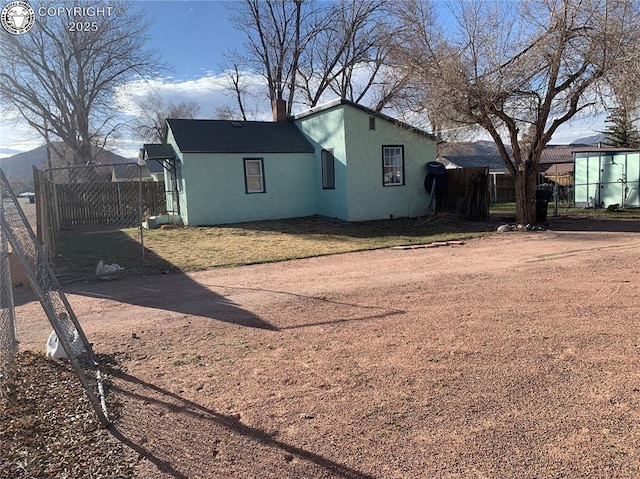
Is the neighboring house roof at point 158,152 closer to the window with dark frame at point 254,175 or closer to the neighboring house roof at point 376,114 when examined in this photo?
the window with dark frame at point 254,175

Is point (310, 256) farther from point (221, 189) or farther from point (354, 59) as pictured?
point (354, 59)

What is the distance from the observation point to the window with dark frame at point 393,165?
17047mm

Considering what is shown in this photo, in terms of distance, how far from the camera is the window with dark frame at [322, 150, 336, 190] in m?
17.8

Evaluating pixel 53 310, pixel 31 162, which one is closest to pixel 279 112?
pixel 53 310

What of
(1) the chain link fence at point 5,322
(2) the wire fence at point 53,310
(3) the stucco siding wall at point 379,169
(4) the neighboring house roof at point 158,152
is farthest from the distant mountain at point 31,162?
(3) the stucco siding wall at point 379,169

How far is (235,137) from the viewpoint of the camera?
58.8ft

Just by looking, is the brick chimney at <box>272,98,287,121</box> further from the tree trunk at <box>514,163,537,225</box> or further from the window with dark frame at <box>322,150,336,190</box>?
the tree trunk at <box>514,163,537,225</box>

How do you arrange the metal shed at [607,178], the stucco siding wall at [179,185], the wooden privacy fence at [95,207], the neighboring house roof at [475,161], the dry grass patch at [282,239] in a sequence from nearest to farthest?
1. the dry grass patch at [282,239]
2. the stucco siding wall at [179,185]
3. the wooden privacy fence at [95,207]
4. the metal shed at [607,178]
5. the neighboring house roof at [475,161]

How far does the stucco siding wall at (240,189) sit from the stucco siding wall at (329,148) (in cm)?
42

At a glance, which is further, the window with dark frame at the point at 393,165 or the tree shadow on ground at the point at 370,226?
the window with dark frame at the point at 393,165

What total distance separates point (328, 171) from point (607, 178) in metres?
13.0

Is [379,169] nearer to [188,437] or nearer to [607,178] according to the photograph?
[607,178]

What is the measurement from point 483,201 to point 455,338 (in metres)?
12.7

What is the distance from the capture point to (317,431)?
3096 mm
